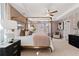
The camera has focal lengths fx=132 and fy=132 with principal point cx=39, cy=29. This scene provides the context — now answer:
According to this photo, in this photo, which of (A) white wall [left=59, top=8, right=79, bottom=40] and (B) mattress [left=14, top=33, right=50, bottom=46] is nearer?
(B) mattress [left=14, top=33, right=50, bottom=46]

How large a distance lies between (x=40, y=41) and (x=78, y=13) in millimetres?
3477

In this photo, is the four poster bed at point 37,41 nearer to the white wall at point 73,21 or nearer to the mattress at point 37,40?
the mattress at point 37,40

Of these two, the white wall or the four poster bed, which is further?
the white wall

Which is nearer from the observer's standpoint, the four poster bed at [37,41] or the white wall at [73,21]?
the four poster bed at [37,41]

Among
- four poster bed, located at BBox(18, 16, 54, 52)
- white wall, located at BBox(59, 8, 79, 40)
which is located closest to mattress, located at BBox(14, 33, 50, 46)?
four poster bed, located at BBox(18, 16, 54, 52)

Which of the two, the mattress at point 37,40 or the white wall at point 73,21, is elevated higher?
the white wall at point 73,21

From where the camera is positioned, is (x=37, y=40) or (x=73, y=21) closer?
(x=37, y=40)

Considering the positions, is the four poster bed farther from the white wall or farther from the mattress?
the white wall

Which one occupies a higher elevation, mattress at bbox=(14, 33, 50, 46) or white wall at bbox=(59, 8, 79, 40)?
white wall at bbox=(59, 8, 79, 40)

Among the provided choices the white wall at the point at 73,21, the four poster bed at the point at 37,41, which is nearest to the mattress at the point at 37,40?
the four poster bed at the point at 37,41

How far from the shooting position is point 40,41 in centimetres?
577

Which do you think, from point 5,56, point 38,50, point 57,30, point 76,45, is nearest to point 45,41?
point 38,50

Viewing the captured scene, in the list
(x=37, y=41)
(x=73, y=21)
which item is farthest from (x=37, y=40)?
(x=73, y=21)

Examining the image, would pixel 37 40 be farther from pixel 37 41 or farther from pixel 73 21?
pixel 73 21
